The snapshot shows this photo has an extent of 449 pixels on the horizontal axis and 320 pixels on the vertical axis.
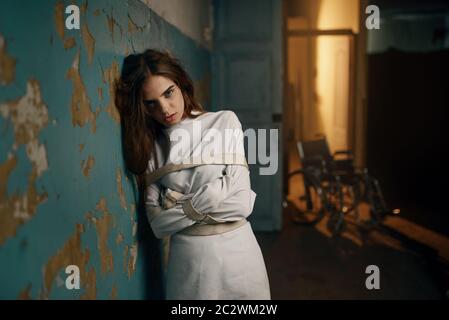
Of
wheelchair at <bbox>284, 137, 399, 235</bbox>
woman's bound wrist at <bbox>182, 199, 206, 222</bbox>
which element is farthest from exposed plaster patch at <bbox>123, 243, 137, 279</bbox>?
wheelchair at <bbox>284, 137, 399, 235</bbox>

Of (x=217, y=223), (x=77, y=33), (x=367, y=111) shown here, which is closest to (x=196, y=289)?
(x=217, y=223)

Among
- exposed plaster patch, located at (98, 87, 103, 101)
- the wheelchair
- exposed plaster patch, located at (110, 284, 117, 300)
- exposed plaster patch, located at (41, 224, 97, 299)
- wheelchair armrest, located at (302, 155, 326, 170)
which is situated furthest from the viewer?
wheelchair armrest, located at (302, 155, 326, 170)

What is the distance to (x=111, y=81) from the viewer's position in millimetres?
1366

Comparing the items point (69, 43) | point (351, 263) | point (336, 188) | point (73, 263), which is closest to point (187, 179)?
point (73, 263)

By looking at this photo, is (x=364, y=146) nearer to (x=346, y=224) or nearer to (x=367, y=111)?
(x=367, y=111)

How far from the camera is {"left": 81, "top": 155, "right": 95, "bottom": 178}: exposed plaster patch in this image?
1173 millimetres

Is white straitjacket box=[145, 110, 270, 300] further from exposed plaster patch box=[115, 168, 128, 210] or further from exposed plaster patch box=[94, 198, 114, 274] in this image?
exposed plaster patch box=[94, 198, 114, 274]

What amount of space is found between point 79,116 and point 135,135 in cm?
37

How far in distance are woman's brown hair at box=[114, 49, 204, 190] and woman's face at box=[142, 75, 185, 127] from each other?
0.7 inches

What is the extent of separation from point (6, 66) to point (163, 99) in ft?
2.39

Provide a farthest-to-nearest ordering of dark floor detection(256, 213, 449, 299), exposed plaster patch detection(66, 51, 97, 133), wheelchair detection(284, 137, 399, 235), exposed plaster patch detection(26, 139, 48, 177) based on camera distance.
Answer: wheelchair detection(284, 137, 399, 235) < dark floor detection(256, 213, 449, 299) < exposed plaster patch detection(66, 51, 97, 133) < exposed plaster patch detection(26, 139, 48, 177)

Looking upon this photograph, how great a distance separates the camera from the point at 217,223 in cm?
157

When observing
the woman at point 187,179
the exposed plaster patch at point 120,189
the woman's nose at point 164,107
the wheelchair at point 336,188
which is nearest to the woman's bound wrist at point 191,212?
the woman at point 187,179

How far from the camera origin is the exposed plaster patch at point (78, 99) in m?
1.09
